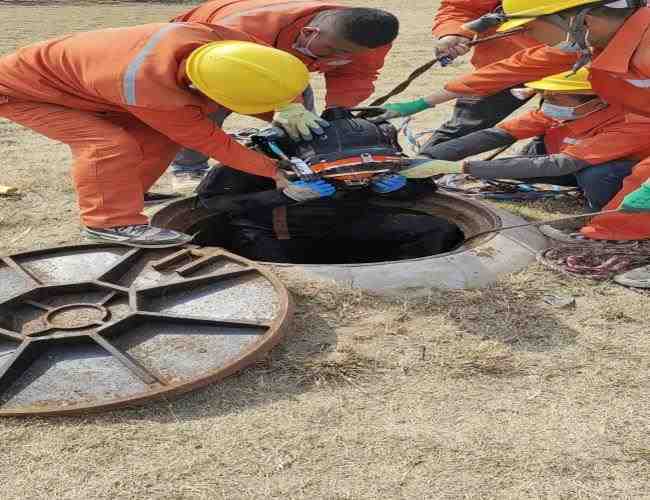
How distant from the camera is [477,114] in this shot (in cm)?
496

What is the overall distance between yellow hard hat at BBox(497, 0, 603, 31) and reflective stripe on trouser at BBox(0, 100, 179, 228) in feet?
5.27

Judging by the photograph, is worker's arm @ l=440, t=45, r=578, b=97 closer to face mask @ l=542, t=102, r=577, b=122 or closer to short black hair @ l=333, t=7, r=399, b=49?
face mask @ l=542, t=102, r=577, b=122

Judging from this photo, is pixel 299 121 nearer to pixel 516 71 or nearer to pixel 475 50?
pixel 516 71

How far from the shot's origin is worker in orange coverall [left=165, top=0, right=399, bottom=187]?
355 centimetres

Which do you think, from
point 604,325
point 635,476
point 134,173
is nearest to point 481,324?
point 604,325

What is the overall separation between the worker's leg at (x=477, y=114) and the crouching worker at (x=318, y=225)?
0.85 m

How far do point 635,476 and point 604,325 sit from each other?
3.09 ft

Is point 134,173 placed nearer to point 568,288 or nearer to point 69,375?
point 69,375

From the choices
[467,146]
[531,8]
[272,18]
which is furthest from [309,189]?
[467,146]

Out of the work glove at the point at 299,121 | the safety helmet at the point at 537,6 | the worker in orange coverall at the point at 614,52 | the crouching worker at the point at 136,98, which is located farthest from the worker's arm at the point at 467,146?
the crouching worker at the point at 136,98

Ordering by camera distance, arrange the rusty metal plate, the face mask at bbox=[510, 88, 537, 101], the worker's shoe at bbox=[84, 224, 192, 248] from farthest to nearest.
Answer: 1. the face mask at bbox=[510, 88, 537, 101]
2. the worker's shoe at bbox=[84, 224, 192, 248]
3. the rusty metal plate

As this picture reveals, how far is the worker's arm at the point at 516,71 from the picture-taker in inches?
164

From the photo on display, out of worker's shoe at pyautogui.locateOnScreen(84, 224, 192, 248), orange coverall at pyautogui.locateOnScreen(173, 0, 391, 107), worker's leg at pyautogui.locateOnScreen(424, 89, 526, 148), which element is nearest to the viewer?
worker's shoe at pyautogui.locateOnScreen(84, 224, 192, 248)

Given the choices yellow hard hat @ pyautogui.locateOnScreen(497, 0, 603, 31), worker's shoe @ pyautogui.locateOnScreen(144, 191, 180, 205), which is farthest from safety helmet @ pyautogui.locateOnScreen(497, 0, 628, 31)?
worker's shoe @ pyautogui.locateOnScreen(144, 191, 180, 205)
